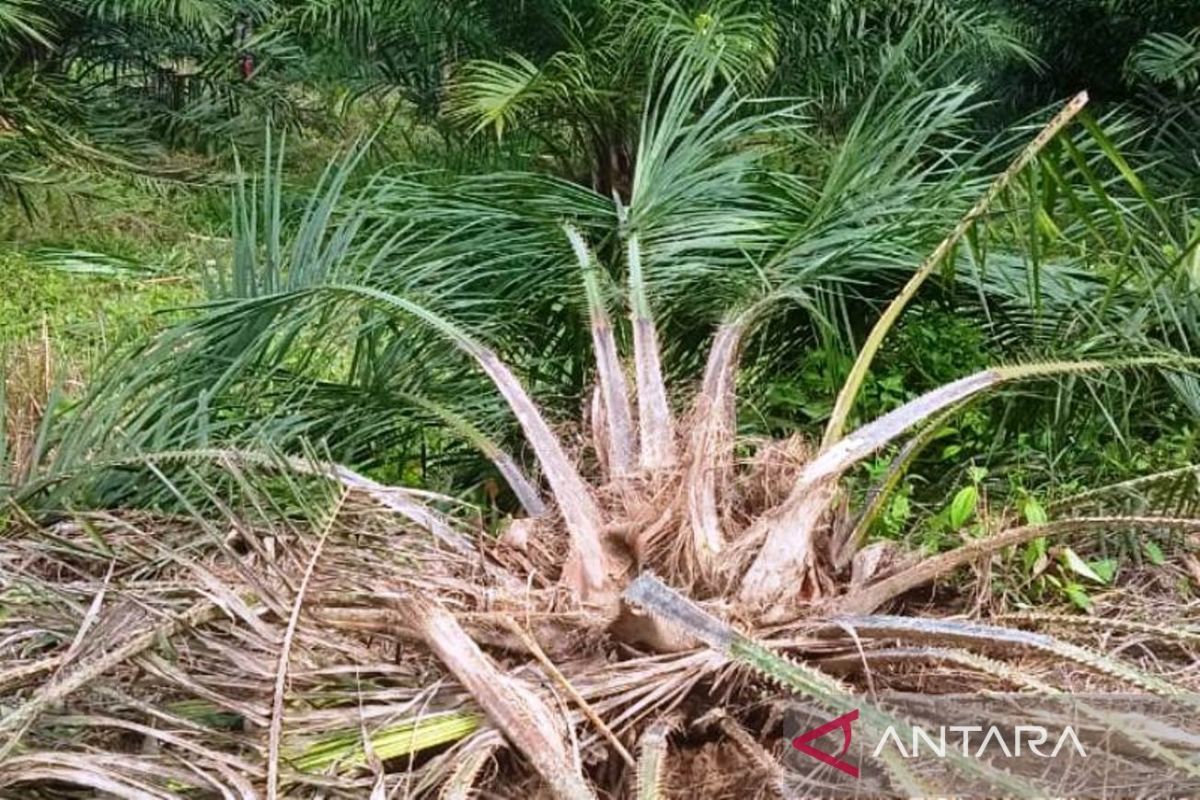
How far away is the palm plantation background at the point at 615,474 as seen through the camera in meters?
1.24

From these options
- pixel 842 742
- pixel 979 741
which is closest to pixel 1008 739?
pixel 979 741

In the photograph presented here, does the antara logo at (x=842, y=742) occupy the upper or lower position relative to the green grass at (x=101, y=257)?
upper

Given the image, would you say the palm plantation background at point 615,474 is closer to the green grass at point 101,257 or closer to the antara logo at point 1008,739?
the antara logo at point 1008,739

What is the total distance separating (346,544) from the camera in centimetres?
140

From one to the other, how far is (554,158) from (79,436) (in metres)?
2.96

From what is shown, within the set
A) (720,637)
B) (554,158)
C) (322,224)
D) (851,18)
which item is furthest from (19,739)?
(851,18)

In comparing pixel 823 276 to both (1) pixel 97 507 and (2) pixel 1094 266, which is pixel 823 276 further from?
(1) pixel 97 507

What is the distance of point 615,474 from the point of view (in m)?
Result: 1.71

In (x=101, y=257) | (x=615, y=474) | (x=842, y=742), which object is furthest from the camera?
(x=101, y=257)

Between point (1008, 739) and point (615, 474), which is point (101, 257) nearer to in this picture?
point (615, 474)

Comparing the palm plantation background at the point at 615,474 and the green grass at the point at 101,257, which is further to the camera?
the green grass at the point at 101,257

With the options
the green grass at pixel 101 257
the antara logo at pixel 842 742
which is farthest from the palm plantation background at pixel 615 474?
the green grass at pixel 101 257

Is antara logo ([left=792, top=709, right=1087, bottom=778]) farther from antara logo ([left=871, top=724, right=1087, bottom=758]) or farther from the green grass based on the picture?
the green grass

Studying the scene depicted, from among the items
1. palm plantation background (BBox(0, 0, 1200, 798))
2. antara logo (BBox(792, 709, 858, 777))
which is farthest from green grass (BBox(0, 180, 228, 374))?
antara logo (BBox(792, 709, 858, 777))
